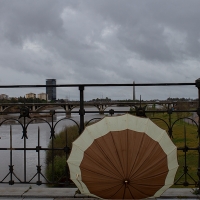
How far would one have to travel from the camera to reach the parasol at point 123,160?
7.63 ft

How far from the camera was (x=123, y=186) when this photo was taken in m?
2.29

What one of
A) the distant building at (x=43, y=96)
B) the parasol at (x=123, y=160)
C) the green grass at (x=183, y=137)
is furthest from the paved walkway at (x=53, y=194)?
the distant building at (x=43, y=96)

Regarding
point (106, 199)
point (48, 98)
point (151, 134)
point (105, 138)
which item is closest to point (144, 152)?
point (151, 134)

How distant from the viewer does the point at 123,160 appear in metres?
2.34

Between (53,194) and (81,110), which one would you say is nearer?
(53,194)

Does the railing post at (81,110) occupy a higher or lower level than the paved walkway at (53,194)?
higher

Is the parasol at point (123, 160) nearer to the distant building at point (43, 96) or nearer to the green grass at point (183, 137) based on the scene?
the green grass at point (183, 137)

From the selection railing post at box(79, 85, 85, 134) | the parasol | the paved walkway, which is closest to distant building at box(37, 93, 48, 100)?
railing post at box(79, 85, 85, 134)

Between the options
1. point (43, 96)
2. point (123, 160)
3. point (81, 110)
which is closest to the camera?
point (123, 160)

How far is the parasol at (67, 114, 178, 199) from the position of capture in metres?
2.32

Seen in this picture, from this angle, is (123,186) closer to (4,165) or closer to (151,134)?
(151,134)

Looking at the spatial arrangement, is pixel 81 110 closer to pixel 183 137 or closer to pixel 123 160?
pixel 123 160

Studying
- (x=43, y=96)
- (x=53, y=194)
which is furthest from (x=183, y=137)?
(x=53, y=194)

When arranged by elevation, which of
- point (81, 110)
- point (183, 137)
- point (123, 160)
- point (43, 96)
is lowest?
point (183, 137)
